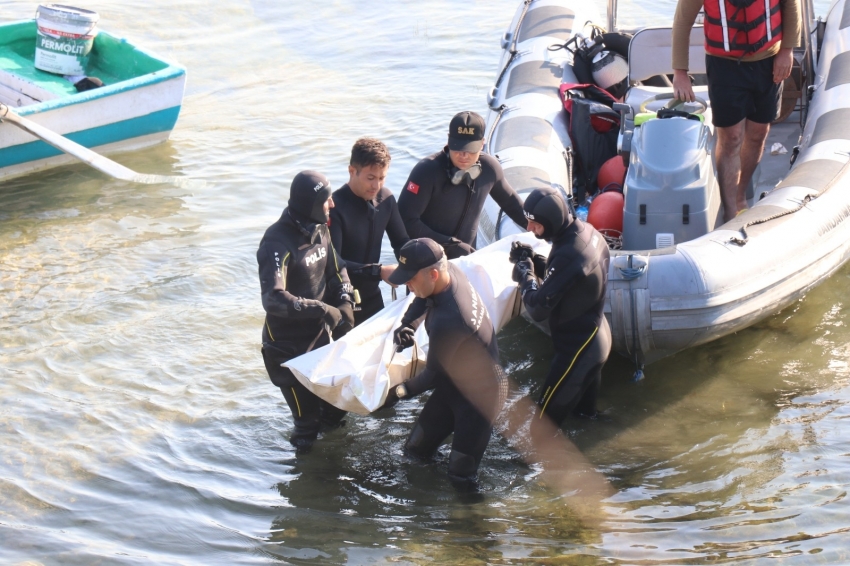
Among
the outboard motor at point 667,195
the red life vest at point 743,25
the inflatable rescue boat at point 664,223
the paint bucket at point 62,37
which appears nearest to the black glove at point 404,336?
the inflatable rescue boat at point 664,223

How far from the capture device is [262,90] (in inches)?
464

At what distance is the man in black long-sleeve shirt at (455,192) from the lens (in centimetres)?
488

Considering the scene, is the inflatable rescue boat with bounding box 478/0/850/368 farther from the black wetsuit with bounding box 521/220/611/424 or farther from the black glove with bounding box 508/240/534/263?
the black glove with bounding box 508/240/534/263

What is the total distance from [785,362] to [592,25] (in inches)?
165

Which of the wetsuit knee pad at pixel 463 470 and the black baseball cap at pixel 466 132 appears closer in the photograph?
the wetsuit knee pad at pixel 463 470

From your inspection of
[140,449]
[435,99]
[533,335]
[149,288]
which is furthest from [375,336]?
[435,99]

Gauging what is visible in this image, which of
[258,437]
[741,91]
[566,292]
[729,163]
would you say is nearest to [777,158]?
[729,163]

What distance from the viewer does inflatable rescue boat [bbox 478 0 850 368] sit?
16.2 ft

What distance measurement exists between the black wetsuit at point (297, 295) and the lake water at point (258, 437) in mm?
452

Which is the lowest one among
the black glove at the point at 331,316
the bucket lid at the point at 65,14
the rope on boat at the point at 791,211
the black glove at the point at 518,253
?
the black glove at the point at 331,316

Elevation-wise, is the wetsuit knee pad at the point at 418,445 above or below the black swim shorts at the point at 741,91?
below

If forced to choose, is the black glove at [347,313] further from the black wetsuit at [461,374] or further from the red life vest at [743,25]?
the red life vest at [743,25]

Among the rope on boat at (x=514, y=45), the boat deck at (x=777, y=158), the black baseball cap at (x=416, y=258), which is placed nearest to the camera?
the black baseball cap at (x=416, y=258)

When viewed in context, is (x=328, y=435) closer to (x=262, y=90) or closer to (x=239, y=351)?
(x=239, y=351)
